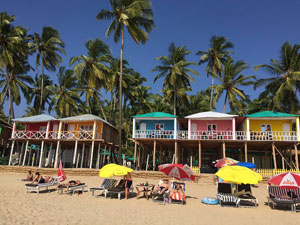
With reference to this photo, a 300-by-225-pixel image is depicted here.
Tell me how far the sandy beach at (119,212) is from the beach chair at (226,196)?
332 millimetres

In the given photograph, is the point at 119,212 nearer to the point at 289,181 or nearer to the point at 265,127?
the point at 289,181

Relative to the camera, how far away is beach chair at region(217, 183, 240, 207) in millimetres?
8789

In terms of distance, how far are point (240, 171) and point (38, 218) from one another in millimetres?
6282

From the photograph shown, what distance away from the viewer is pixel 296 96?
2411 centimetres

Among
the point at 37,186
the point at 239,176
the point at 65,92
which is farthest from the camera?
the point at 65,92

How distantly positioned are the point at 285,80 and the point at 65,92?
2461 centimetres

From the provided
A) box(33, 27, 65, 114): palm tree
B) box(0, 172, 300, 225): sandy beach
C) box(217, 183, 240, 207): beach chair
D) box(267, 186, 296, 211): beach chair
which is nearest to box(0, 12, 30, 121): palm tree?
box(33, 27, 65, 114): palm tree

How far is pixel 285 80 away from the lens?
2383cm

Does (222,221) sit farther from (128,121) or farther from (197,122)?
(128,121)

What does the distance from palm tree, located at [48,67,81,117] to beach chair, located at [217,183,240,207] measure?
23783mm

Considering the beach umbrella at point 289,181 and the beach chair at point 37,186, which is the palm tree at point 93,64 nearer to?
the beach chair at point 37,186

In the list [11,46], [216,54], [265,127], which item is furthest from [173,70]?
[11,46]

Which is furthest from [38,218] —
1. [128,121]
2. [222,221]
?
[128,121]

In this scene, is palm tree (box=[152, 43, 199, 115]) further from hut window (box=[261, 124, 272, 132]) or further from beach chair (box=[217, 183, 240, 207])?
beach chair (box=[217, 183, 240, 207])
